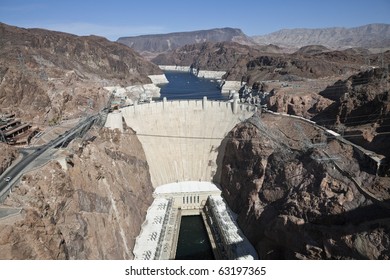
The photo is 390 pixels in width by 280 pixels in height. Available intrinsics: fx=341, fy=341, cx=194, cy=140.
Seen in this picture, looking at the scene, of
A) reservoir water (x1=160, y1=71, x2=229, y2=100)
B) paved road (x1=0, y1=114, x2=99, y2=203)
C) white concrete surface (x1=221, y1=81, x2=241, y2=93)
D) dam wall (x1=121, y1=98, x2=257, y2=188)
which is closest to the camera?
paved road (x1=0, y1=114, x2=99, y2=203)

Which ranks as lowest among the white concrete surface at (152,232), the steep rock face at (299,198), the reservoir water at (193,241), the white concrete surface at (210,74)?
the reservoir water at (193,241)

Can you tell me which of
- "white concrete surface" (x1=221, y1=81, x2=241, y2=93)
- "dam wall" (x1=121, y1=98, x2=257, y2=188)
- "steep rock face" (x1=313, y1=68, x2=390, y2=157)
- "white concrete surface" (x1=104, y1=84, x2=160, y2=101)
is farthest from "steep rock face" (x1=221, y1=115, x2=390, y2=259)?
"white concrete surface" (x1=221, y1=81, x2=241, y2=93)

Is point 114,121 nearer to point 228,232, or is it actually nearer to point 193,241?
point 193,241

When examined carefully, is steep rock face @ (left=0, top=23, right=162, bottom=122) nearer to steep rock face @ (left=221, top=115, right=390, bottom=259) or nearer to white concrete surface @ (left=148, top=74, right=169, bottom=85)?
steep rock face @ (left=221, top=115, right=390, bottom=259)

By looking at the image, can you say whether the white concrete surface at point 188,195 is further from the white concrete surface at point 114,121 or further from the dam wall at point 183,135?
the white concrete surface at point 114,121

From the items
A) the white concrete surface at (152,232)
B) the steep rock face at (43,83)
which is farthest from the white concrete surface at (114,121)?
the steep rock face at (43,83)

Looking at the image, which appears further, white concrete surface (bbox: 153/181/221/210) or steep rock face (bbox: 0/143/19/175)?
white concrete surface (bbox: 153/181/221/210)
